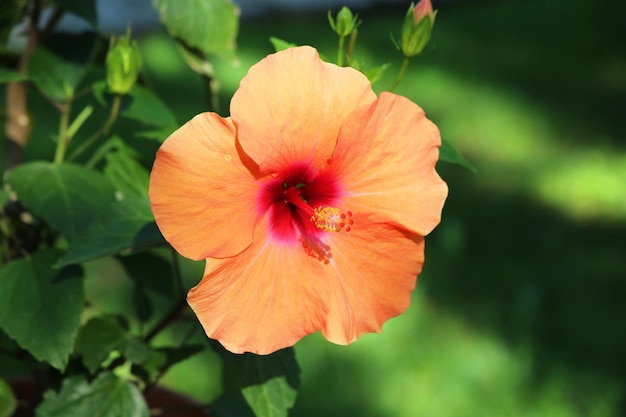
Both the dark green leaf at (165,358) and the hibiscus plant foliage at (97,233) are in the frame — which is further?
the dark green leaf at (165,358)

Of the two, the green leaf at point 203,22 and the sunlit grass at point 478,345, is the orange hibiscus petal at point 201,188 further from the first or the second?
the sunlit grass at point 478,345

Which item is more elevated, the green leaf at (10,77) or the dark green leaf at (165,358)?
the green leaf at (10,77)

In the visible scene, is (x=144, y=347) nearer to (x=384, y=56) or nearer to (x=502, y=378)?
(x=502, y=378)

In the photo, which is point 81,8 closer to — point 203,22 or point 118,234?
point 203,22

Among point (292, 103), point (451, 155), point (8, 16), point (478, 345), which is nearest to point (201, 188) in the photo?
point (292, 103)

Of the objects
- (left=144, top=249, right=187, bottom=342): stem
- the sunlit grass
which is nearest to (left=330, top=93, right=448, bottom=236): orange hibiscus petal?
(left=144, top=249, right=187, bottom=342): stem

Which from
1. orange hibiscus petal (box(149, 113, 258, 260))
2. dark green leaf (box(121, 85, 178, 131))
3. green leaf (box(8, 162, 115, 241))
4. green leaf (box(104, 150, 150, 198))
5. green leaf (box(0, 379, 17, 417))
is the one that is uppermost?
orange hibiscus petal (box(149, 113, 258, 260))

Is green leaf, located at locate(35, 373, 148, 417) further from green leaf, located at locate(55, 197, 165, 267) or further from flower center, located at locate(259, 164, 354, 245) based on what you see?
flower center, located at locate(259, 164, 354, 245)

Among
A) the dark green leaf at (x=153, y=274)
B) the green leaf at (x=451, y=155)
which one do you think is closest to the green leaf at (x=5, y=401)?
the dark green leaf at (x=153, y=274)
